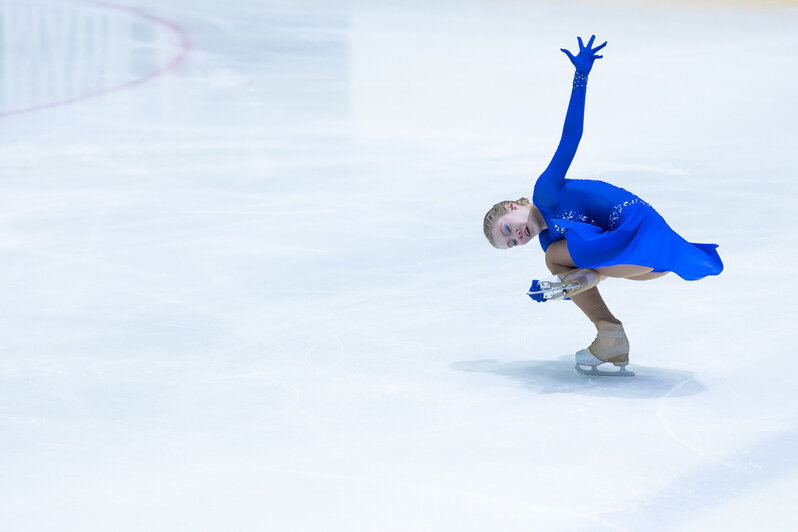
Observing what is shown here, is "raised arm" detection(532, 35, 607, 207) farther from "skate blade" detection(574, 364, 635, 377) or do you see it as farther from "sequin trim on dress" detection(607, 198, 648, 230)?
"skate blade" detection(574, 364, 635, 377)

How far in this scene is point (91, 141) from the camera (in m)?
6.53

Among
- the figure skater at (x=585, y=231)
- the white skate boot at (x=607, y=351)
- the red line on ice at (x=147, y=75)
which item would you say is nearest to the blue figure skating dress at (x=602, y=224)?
the figure skater at (x=585, y=231)

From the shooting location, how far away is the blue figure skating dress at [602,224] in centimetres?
318

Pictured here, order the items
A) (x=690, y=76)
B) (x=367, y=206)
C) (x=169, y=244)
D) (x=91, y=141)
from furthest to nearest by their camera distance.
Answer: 1. (x=690, y=76)
2. (x=91, y=141)
3. (x=367, y=206)
4. (x=169, y=244)

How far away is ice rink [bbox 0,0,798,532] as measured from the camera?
9.09ft

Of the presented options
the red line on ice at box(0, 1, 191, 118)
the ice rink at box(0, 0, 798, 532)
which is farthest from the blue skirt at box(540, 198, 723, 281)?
the red line on ice at box(0, 1, 191, 118)

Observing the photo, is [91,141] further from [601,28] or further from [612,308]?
[601,28]

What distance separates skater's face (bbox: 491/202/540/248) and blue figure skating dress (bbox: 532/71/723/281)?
0.19 feet

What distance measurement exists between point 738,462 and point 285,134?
430 cm

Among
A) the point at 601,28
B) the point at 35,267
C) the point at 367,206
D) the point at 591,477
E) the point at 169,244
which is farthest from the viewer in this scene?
the point at 601,28

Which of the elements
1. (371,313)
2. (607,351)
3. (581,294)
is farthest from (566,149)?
(371,313)

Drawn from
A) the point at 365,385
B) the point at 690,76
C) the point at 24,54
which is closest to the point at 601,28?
the point at 690,76

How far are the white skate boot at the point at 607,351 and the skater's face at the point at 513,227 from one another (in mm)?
371

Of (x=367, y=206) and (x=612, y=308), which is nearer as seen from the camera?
(x=612, y=308)
